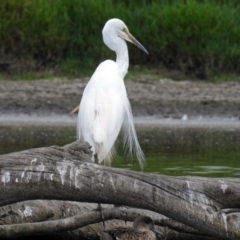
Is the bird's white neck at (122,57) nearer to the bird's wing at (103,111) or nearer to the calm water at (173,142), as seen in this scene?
the bird's wing at (103,111)

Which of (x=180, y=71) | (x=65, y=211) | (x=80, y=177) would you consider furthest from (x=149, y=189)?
(x=180, y=71)

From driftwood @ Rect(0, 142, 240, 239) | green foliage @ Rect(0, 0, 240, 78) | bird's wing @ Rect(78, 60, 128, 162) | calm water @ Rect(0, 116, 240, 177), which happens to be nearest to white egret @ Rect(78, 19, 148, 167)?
bird's wing @ Rect(78, 60, 128, 162)

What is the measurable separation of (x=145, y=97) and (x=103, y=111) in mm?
5822

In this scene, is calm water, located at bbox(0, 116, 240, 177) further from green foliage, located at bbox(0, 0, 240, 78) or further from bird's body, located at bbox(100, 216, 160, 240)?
bird's body, located at bbox(100, 216, 160, 240)

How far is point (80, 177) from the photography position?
700 cm

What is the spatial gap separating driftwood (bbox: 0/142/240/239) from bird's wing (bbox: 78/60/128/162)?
2.83m

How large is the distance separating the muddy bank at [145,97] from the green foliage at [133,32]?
1.82 feet

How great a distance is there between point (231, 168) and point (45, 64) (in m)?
6.81

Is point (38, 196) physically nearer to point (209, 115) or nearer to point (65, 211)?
point (65, 211)

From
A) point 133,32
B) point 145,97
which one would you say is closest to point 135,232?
point 145,97

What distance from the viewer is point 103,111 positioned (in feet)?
34.1

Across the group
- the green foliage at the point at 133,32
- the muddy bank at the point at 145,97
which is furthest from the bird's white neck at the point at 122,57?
the green foliage at the point at 133,32

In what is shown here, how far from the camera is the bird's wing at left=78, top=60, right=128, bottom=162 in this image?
1016 centimetres

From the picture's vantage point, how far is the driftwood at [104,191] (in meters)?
7.00
